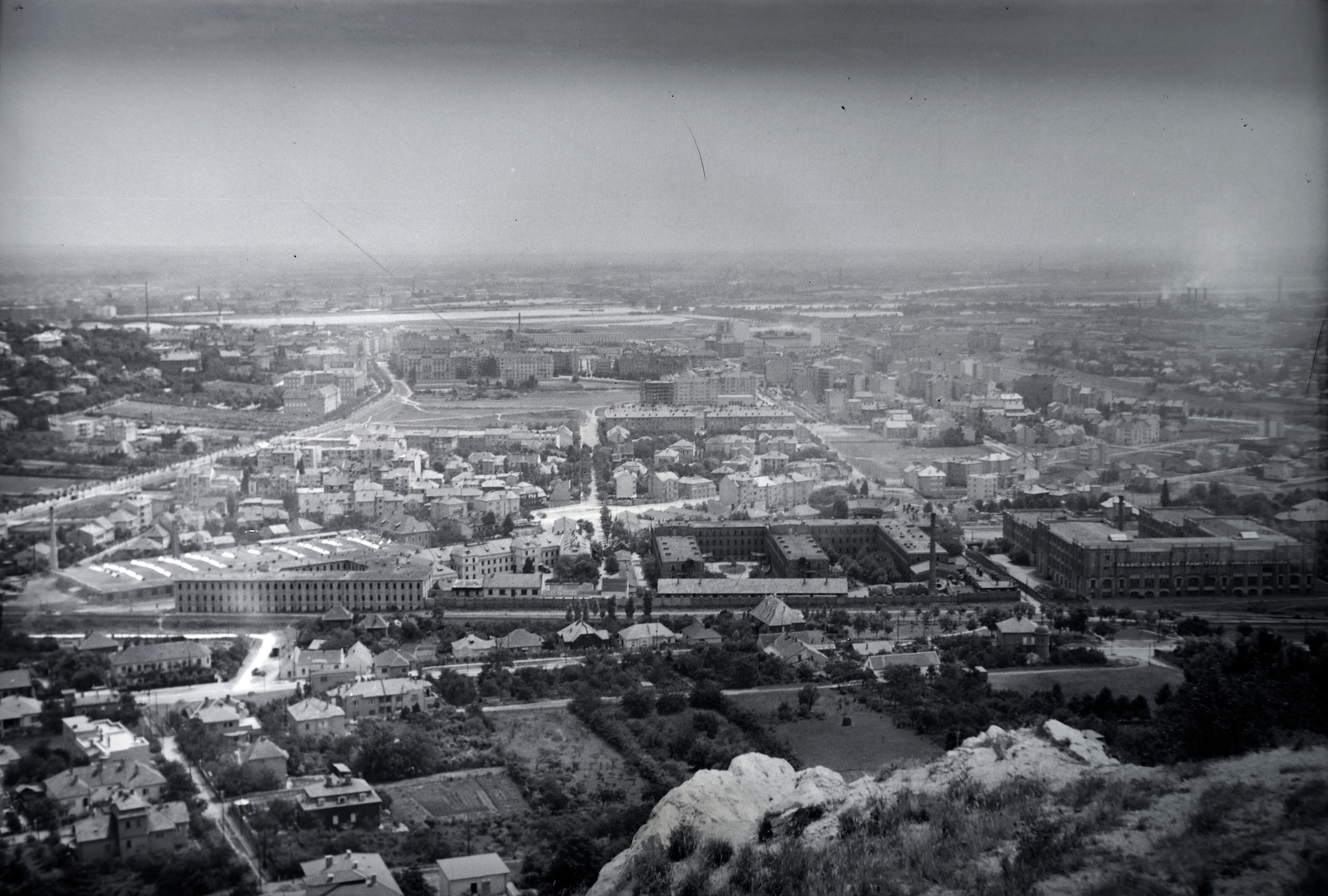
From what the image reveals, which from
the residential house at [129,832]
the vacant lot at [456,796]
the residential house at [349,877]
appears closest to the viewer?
the residential house at [349,877]

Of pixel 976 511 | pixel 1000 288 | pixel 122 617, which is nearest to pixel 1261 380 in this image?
pixel 976 511

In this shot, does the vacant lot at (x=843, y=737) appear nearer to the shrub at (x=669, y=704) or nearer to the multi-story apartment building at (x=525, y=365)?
the shrub at (x=669, y=704)

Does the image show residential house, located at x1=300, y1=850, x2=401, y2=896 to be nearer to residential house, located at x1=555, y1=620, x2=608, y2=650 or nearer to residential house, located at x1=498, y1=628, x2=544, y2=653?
residential house, located at x1=498, y1=628, x2=544, y2=653

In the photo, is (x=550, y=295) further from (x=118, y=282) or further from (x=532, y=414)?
(x=118, y=282)

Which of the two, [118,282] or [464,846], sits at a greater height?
[118,282]

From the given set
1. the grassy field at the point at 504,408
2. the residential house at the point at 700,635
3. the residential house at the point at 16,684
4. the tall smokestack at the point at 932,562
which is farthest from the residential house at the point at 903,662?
the grassy field at the point at 504,408
